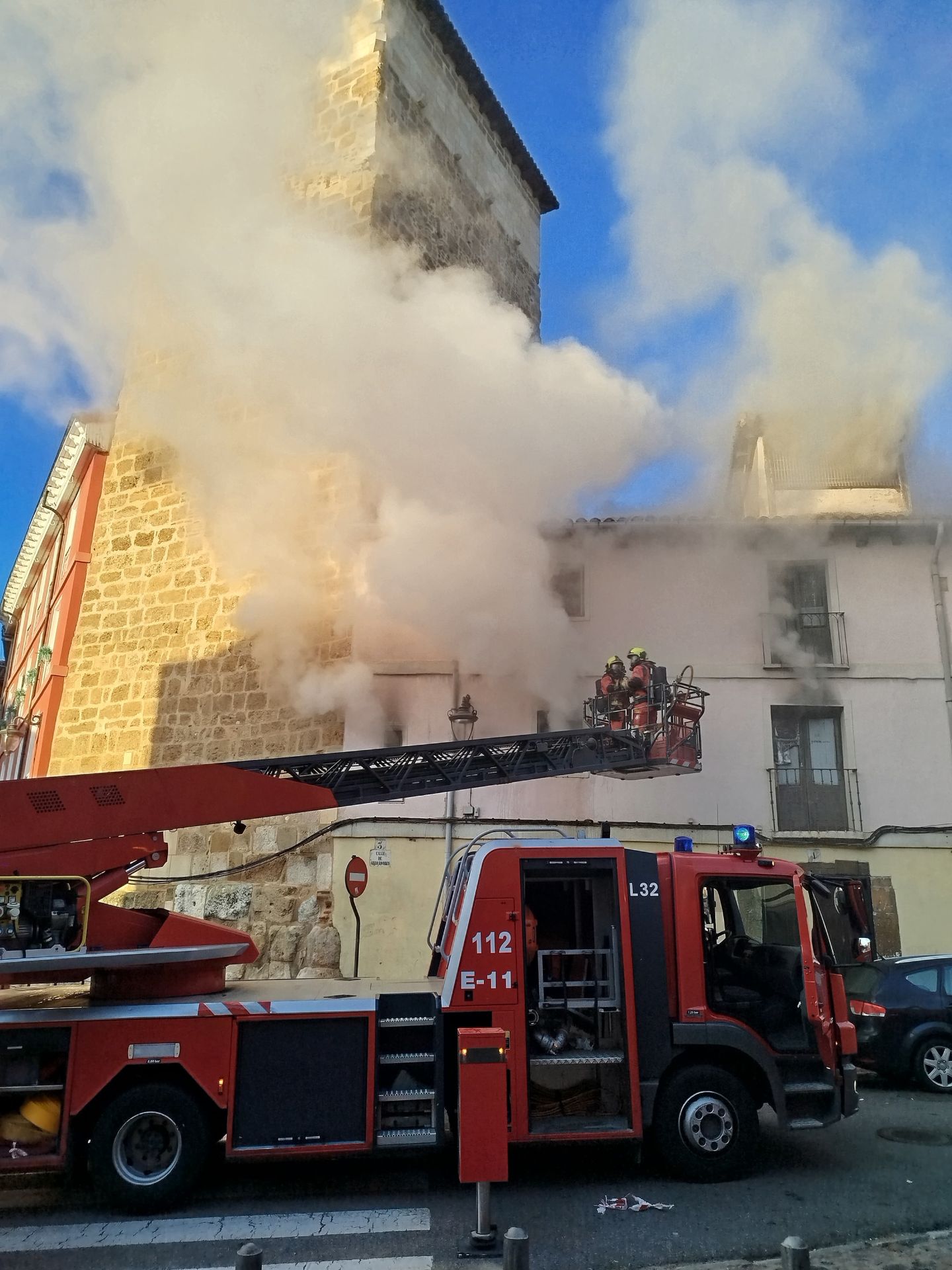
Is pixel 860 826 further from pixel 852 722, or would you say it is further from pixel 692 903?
pixel 692 903

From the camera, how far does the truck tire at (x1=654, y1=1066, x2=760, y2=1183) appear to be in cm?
491

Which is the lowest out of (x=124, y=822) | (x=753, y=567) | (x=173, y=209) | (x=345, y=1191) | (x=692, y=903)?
(x=345, y=1191)

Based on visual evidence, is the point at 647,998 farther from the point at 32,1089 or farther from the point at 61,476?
the point at 61,476

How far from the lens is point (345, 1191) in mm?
4883

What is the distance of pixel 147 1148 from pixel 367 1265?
1385 mm

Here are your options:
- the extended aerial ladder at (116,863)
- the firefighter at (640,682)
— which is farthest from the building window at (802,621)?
the extended aerial ladder at (116,863)

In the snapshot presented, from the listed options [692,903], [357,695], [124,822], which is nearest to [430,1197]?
[692,903]

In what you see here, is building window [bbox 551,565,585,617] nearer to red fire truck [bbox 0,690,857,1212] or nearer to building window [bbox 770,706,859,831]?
building window [bbox 770,706,859,831]

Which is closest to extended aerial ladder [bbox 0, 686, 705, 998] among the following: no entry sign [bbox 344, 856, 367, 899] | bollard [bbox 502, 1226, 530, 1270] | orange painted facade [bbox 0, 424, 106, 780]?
bollard [bbox 502, 1226, 530, 1270]

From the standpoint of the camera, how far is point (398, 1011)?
15.9ft

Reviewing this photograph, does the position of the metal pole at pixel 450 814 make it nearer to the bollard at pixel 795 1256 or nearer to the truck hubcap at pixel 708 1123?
the truck hubcap at pixel 708 1123

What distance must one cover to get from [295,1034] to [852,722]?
904 centimetres

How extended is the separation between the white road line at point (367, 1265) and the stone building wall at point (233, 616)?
6.21m

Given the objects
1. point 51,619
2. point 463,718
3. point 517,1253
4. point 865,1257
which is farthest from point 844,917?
point 51,619
